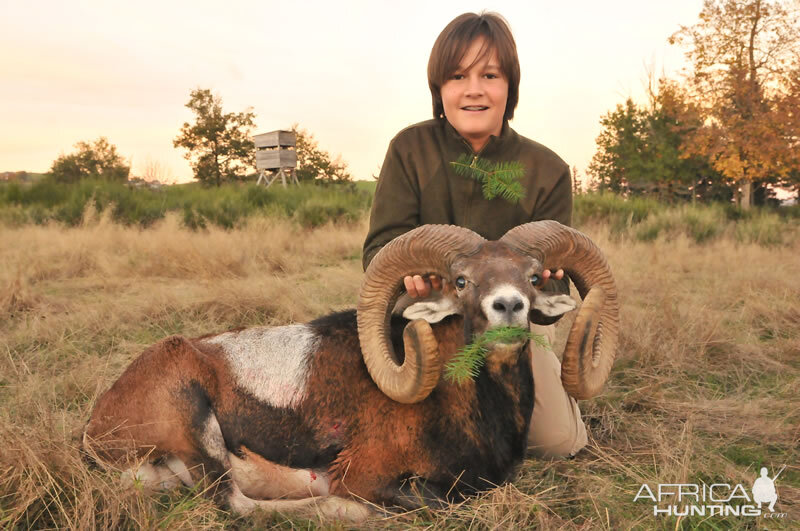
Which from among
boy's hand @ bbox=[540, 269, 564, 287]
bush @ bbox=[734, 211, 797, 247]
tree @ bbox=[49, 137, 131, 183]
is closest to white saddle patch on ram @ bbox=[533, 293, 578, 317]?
boy's hand @ bbox=[540, 269, 564, 287]

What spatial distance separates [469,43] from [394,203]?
1.32m

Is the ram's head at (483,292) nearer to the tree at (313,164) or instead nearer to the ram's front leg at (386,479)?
the ram's front leg at (386,479)

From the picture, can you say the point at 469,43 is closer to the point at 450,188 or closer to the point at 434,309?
the point at 450,188

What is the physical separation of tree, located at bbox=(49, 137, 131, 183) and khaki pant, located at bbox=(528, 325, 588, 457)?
22.9 meters

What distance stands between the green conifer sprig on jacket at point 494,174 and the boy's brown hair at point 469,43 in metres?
0.65

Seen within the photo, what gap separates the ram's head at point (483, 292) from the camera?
322 centimetres

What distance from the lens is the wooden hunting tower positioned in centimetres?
3156

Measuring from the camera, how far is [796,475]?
3.97m

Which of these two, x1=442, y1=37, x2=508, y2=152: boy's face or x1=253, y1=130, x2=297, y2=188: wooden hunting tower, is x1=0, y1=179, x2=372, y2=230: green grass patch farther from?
x1=442, y1=37, x2=508, y2=152: boy's face

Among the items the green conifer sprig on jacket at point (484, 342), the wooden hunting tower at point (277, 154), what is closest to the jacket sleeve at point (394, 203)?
the green conifer sprig on jacket at point (484, 342)

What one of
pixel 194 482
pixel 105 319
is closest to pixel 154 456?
pixel 194 482

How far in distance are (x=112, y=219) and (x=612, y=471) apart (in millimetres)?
16295

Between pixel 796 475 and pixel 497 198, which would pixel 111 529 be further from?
pixel 796 475

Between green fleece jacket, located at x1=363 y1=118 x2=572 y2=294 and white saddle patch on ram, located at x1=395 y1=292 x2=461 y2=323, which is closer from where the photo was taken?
white saddle patch on ram, located at x1=395 y1=292 x2=461 y2=323
